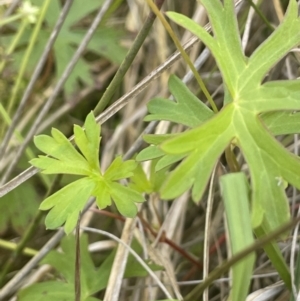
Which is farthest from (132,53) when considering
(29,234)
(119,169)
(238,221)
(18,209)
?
(18,209)

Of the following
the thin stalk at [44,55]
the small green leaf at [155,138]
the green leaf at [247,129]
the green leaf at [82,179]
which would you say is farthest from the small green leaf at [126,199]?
the thin stalk at [44,55]

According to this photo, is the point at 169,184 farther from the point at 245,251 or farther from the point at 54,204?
the point at 54,204

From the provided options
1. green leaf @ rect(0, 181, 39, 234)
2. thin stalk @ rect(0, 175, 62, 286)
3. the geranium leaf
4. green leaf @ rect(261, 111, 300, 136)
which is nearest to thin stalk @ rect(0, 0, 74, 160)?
thin stalk @ rect(0, 175, 62, 286)

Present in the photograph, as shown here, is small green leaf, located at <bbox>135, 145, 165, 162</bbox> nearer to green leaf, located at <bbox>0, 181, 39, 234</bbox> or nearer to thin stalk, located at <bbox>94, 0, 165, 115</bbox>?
thin stalk, located at <bbox>94, 0, 165, 115</bbox>

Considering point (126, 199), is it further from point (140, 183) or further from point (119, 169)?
point (140, 183)

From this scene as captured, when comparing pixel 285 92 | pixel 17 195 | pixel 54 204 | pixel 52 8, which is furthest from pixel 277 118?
pixel 52 8
